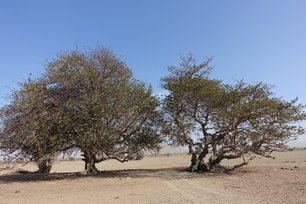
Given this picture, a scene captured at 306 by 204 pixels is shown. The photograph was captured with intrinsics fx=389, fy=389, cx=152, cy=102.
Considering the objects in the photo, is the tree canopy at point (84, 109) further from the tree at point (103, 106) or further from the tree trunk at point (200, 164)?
the tree trunk at point (200, 164)

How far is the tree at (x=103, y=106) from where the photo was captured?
2039cm

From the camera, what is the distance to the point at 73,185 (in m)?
18.1

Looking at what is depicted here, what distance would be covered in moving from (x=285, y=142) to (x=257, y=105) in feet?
9.48

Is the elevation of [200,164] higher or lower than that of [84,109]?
lower

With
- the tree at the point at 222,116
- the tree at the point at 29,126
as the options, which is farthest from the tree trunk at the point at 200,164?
the tree at the point at 29,126

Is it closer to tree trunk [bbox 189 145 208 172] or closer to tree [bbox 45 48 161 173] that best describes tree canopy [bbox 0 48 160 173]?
tree [bbox 45 48 161 173]

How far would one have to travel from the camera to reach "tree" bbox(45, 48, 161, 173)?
20.4 metres

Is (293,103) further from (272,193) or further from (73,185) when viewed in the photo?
(73,185)

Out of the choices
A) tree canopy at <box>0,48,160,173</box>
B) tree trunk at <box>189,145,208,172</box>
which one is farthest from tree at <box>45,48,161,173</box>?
tree trunk at <box>189,145,208,172</box>

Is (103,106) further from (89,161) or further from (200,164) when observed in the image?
(200,164)

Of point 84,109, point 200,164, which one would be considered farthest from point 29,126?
point 200,164

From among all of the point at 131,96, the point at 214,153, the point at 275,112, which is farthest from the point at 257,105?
the point at 131,96

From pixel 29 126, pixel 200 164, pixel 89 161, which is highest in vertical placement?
pixel 29 126

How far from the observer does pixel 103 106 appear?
20.4m
